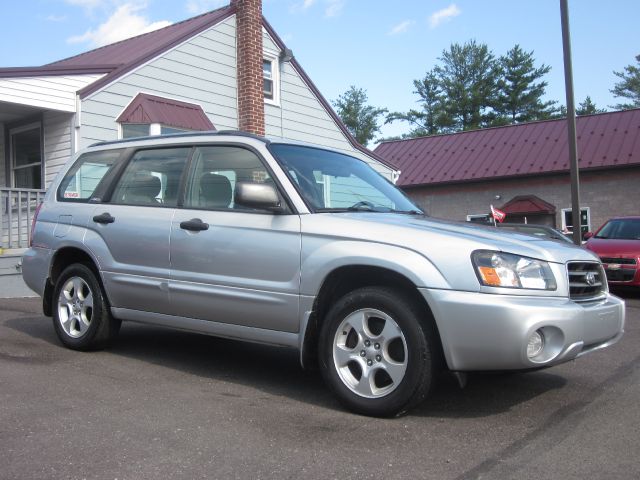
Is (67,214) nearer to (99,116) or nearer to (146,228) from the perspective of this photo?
(146,228)

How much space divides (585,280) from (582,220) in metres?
24.5

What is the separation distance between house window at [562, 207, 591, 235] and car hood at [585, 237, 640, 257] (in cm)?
1500

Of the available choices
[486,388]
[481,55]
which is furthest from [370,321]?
[481,55]

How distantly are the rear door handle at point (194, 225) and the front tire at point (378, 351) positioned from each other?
124 cm

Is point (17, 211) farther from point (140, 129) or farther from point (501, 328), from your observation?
point (501, 328)

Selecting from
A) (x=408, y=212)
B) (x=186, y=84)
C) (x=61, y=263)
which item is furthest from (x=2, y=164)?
(x=408, y=212)

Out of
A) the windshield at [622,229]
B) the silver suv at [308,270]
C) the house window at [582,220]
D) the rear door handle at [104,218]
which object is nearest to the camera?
the silver suv at [308,270]

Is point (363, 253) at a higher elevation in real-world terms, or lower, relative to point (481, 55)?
lower

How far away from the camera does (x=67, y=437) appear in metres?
3.62

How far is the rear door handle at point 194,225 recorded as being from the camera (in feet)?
16.1

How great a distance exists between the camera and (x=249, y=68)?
48.5ft

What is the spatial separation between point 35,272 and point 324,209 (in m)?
3.12

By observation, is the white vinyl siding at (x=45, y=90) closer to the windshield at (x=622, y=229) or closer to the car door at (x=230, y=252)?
the car door at (x=230, y=252)

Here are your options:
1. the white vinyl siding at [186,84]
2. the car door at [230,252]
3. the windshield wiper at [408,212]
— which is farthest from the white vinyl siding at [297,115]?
the car door at [230,252]
